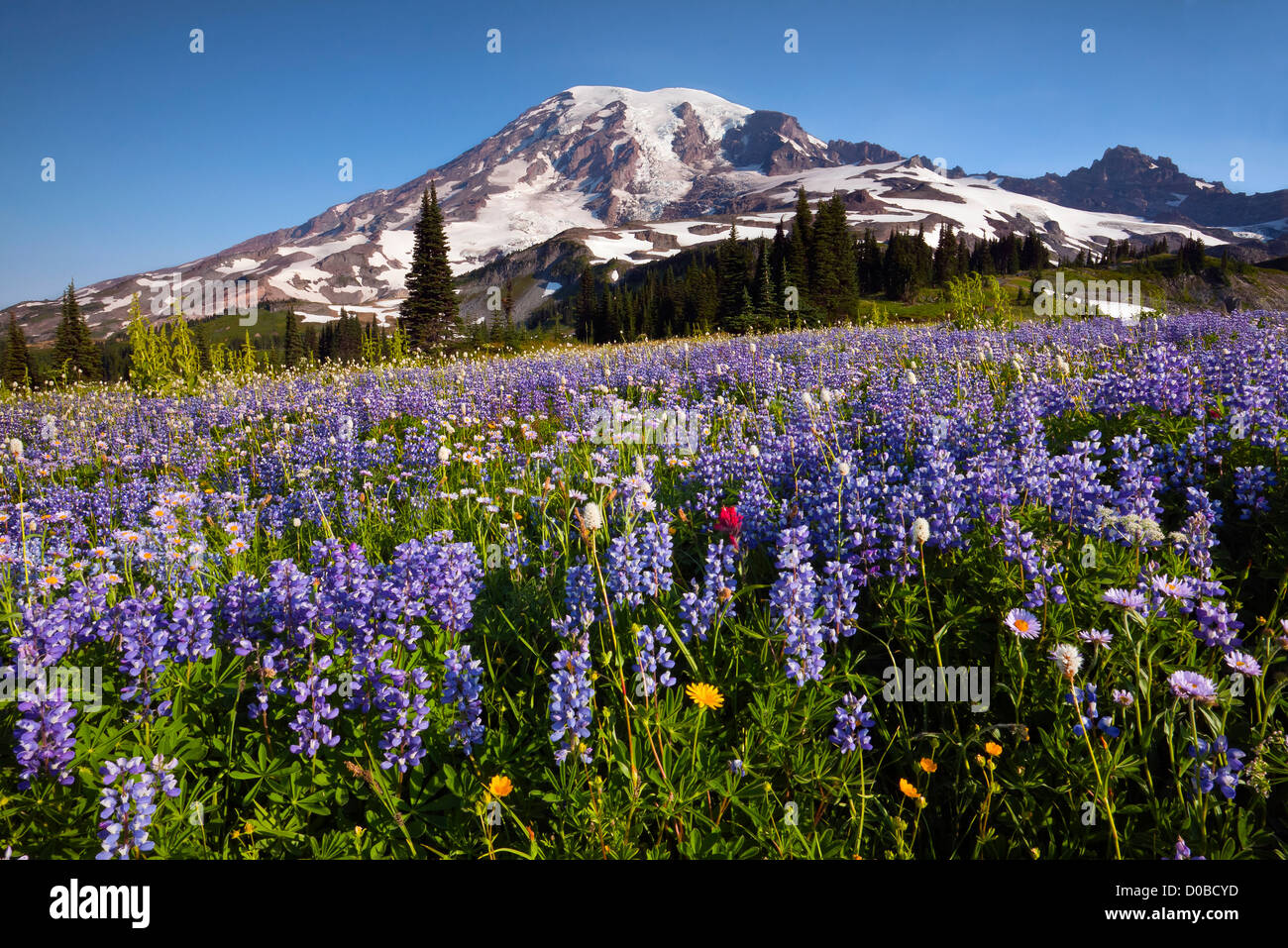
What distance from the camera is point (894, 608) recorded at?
10.6ft

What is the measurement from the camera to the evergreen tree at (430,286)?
48.7 metres

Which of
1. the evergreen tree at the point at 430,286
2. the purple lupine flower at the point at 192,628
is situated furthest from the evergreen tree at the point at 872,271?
the purple lupine flower at the point at 192,628

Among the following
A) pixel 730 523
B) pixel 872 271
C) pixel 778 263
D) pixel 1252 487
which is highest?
pixel 872 271

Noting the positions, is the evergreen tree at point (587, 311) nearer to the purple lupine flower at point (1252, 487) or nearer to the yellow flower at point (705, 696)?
the purple lupine flower at point (1252, 487)

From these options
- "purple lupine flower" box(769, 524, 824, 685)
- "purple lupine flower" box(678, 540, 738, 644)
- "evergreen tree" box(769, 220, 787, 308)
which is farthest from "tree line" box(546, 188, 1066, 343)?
"purple lupine flower" box(769, 524, 824, 685)

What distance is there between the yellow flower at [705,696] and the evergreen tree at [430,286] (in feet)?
163

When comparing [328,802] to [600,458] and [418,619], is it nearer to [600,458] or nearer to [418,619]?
[418,619]

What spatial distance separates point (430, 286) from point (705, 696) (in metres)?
52.2

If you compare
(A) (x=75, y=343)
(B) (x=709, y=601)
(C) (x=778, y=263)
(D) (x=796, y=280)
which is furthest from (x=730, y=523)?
(A) (x=75, y=343)

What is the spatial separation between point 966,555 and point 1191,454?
2.42m

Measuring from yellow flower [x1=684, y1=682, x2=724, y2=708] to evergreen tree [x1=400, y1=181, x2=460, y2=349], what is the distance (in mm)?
49675

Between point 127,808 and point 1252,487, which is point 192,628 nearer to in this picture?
point 127,808

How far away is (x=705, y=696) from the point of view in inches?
103

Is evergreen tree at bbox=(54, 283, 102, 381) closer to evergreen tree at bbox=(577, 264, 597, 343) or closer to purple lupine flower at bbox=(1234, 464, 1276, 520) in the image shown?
evergreen tree at bbox=(577, 264, 597, 343)
